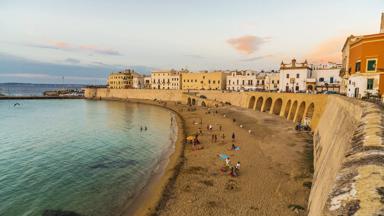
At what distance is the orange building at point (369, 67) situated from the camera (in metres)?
25.9

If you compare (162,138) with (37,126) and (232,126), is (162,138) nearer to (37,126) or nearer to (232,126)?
(232,126)

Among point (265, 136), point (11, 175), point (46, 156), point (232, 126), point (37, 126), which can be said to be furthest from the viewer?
point (37, 126)

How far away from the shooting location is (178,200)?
53.6ft

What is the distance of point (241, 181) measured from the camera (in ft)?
61.5

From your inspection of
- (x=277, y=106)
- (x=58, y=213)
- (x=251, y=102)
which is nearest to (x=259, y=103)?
(x=251, y=102)

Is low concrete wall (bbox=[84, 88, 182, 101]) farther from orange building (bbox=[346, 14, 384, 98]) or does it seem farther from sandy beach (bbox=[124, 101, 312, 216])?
orange building (bbox=[346, 14, 384, 98])

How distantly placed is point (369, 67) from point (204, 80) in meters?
71.8

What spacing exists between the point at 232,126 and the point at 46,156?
95.0 ft

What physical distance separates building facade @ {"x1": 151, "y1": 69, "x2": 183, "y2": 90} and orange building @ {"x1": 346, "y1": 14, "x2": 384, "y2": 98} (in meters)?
83.3

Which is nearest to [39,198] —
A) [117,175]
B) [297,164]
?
[117,175]

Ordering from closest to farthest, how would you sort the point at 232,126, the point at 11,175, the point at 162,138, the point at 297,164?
the point at 297,164 → the point at 11,175 → the point at 162,138 → the point at 232,126

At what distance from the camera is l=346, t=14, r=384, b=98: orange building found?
2594 cm

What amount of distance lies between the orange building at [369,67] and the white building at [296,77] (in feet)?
79.7

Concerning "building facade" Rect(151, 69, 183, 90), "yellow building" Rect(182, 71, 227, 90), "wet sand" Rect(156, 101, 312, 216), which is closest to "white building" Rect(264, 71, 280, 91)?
"yellow building" Rect(182, 71, 227, 90)
